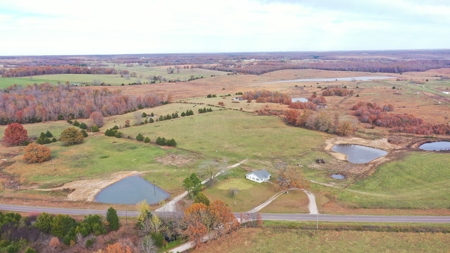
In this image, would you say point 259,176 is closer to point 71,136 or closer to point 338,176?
point 338,176

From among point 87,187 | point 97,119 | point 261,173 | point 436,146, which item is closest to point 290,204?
point 261,173

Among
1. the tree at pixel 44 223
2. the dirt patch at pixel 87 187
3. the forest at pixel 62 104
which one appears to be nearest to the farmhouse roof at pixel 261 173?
the dirt patch at pixel 87 187

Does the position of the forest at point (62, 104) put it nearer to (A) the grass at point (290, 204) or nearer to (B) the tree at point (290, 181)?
(B) the tree at point (290, 181)

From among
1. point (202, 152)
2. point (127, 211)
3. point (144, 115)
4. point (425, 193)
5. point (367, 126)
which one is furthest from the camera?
point (144, 115)

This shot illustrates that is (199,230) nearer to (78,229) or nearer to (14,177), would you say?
(78,229)

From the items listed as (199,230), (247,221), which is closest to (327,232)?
(247,221)
